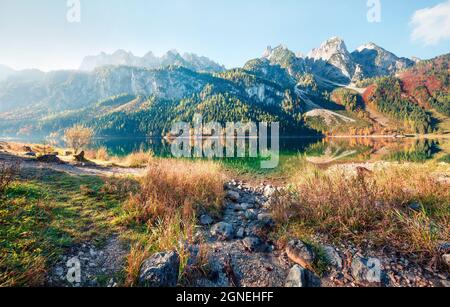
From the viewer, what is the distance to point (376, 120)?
183000 millimetres

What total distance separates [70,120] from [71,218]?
232989 millimetres

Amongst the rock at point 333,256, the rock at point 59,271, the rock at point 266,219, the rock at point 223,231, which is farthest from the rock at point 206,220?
the rock at point 59,271

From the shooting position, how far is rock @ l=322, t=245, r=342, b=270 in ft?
13.9

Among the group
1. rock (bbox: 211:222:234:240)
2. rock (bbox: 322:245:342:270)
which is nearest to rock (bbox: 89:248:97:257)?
rock (bbox: 211:222:234:240)

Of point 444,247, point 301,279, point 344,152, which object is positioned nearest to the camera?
point 301,279

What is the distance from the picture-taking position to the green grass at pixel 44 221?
3.51m

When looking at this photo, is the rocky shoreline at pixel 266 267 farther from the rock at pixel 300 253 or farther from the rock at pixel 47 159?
the rock at pixel 47 159

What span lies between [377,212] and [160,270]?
17.5 feet

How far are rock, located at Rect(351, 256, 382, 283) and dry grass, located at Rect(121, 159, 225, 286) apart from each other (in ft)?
10.2

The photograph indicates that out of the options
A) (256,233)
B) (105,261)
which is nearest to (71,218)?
(105,261)

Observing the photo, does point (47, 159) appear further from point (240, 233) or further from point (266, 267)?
point (266, 267)

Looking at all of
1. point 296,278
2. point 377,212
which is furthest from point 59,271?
point 377,212

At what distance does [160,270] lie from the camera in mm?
3707

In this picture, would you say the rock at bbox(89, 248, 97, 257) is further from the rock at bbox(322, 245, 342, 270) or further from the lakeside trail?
the rock at bbox(322, 245, 342, 270)
